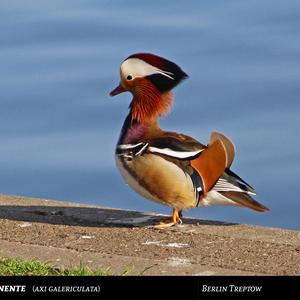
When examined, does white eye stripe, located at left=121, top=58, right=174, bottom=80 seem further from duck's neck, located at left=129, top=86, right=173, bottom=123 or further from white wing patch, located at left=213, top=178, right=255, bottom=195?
white wing patch, located at left=213, top=178, right=255, bottom=195

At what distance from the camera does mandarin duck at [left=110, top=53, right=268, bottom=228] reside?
10.6m

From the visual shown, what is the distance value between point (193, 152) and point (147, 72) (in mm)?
620

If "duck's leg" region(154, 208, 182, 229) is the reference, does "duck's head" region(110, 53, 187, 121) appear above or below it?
above

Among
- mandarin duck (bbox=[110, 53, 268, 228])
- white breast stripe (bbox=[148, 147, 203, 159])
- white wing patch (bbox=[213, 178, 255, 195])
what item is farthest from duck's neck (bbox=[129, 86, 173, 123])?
white wing patch (bbox=[213, 178, 255, 195])

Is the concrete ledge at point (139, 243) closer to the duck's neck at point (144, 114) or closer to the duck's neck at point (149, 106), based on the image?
the duck's neck at point (144, 114)

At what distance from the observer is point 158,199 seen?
1065 cm

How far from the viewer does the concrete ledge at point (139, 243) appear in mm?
9719

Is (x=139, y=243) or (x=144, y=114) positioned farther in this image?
(x=144, y=114)

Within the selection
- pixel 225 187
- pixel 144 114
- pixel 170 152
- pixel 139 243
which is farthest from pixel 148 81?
pixel 139 243

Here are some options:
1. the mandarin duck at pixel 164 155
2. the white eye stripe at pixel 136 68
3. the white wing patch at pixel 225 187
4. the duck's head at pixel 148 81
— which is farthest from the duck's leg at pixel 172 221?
the white eye stripe at pixel 136 68

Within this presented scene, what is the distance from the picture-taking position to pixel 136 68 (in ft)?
35.0

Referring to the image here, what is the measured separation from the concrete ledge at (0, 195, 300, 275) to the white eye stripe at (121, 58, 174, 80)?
1.03 m

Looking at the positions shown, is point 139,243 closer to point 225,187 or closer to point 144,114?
point 225,187

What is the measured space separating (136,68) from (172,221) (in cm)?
107
